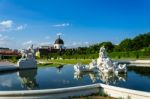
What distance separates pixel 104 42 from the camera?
9119 centimetres

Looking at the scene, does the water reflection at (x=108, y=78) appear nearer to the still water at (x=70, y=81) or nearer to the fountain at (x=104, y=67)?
the still water at (x=70, y=81)

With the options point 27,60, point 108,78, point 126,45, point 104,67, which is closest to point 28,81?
point 108,78

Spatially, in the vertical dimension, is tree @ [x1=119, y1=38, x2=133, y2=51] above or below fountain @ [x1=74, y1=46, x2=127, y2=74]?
above

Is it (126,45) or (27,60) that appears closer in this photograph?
(27,60)

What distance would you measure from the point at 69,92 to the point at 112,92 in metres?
1.79

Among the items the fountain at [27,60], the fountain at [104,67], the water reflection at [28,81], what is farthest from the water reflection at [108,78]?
the fountain at [27,60]

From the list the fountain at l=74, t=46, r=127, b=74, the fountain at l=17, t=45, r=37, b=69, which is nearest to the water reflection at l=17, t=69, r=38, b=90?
the fountain at l=74, t=46, r=127, b=74

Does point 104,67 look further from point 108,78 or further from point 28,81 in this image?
point 28,81

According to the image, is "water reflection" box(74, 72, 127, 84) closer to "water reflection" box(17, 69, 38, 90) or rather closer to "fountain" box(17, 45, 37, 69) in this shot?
"water reflection" box(17, 69, 38, 90)

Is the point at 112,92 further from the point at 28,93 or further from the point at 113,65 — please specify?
the point at 113,65

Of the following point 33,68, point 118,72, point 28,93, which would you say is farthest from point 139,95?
point 33,68

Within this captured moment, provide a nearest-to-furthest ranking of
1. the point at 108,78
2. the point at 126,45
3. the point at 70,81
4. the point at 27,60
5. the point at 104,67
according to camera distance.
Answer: the point at 70,81, the point at 108,78, the point at 104,67, the point at 27,60, the point at 126,45

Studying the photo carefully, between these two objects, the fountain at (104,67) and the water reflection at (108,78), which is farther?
the fountain at (104,67)

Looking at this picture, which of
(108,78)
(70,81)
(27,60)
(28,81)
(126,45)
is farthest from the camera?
(126,45)
